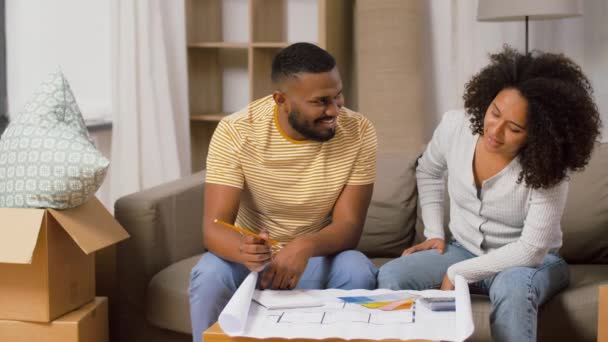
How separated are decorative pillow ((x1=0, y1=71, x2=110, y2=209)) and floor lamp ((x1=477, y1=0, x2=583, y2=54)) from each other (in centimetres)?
157

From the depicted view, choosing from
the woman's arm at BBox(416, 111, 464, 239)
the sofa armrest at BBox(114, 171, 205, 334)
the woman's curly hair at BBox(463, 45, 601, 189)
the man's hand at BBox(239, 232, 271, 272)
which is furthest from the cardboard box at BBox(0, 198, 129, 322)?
the woman's curly hair at BBox(463, 45, 601, 189)

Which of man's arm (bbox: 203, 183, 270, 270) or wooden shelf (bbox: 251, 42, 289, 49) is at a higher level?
wooden shelf (bbox: 251, 42, 289, 49)

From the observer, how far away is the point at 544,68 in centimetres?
209

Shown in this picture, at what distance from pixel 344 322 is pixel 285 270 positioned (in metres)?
0.36

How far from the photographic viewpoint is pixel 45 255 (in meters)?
2.13

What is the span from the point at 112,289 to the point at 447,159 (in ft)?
3.42

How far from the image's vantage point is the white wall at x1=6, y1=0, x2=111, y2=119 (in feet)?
10.9

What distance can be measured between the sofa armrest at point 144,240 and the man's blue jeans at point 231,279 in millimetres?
385

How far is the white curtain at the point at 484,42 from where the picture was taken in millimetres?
3410

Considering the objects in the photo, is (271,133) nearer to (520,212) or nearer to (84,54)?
(520,212)

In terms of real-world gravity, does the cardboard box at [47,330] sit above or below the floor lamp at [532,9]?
below

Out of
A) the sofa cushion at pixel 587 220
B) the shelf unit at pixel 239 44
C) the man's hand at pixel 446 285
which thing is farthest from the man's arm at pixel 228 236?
the shelf unit at pixel 239 44

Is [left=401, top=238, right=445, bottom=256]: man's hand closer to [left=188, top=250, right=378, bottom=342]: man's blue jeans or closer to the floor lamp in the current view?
[left=188, top=250, right=378, bottom=342]: man's blue jeans

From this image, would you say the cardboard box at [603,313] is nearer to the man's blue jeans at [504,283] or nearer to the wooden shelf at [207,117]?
the man's blue jeans at [504,283]
